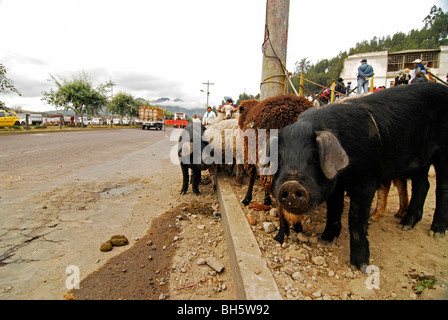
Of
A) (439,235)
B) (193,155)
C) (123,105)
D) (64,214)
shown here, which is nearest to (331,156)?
(439,235)

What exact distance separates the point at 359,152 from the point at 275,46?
3.03 metres

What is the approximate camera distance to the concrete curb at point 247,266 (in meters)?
1.69

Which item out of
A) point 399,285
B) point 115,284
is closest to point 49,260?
point 115,284

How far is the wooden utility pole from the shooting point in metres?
4.15

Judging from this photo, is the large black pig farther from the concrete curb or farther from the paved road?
the paved road

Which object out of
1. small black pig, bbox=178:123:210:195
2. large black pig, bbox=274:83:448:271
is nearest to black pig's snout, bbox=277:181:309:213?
large black pig, bbox=274:83:448:271

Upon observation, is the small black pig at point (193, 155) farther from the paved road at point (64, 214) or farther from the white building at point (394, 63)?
the white building at point (394, 63)

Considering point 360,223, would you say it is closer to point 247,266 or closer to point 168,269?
point 247,266

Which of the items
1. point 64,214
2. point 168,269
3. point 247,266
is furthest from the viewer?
point 64,214

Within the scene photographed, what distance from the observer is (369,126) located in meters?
2.15

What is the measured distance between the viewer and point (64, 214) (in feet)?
11.8

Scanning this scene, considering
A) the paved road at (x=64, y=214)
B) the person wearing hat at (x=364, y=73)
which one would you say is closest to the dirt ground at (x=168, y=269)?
the paved road at (x=64, y=214)

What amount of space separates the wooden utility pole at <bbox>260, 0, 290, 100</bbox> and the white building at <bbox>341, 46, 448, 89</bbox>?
31361 millimetres

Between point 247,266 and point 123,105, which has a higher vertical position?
point 123,105
